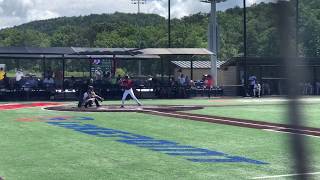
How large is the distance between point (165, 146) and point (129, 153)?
1.47 m

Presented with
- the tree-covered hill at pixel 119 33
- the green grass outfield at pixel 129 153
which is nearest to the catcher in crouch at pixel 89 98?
the green grass outfield at pixel 129 153

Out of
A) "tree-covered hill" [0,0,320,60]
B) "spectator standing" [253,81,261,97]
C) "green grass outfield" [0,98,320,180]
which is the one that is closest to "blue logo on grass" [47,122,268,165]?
"green grass outfield" [0,98,320,180]

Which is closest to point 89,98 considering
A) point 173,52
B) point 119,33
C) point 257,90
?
point 173,52

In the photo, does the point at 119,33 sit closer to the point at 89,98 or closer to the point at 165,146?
Answer: the point at 89,98

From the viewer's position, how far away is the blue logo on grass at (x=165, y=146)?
9992 millimetres

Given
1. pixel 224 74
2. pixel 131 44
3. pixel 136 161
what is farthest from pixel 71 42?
pixel 136 161

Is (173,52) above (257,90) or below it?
above

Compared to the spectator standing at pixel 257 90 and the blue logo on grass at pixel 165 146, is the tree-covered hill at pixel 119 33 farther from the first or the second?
the blue logo on grass at pixel 165 146

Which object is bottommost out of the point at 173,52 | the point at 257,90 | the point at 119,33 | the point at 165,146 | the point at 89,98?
the point at 165,146

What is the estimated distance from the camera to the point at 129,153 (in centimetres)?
1084

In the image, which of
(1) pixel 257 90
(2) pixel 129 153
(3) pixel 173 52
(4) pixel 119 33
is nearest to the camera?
(2) pixel 129 153

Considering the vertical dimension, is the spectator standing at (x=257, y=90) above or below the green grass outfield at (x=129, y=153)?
above

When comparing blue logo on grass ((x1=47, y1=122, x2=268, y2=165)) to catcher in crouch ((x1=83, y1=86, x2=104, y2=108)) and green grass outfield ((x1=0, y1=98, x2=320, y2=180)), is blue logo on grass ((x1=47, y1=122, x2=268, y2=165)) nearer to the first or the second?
green grass outfield ((x1=0, y1=98, x2=320, y2=180))

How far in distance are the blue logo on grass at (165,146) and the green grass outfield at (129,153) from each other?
28 cm
